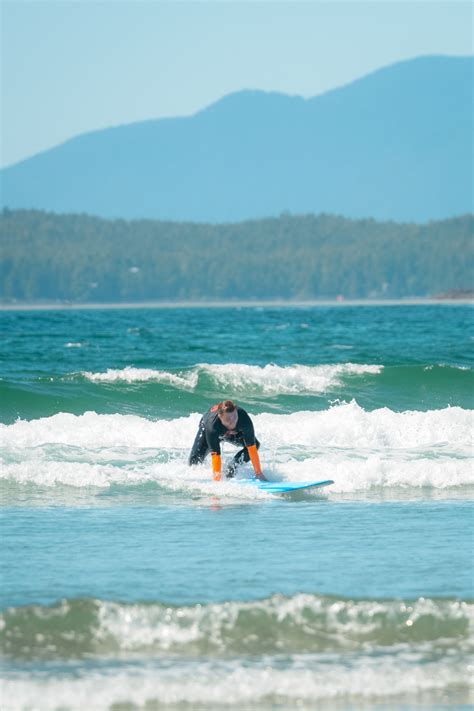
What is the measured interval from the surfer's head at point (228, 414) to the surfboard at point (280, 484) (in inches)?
28.0

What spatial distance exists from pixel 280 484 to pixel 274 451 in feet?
11.2

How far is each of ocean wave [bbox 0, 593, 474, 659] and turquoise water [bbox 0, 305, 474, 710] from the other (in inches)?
0.5

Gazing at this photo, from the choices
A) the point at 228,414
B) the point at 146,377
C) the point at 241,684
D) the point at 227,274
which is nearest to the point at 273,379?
the point at 146,377

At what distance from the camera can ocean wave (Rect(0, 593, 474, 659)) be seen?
8.62m

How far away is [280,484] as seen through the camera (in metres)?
14.4

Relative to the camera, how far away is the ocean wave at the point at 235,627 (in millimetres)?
8617

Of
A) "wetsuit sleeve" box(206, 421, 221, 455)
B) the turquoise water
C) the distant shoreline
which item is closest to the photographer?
the turquoise water

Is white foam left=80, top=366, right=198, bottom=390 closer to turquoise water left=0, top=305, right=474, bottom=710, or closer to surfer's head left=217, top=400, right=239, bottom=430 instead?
turquoise water left=0, top=305, right=474, bottom=710

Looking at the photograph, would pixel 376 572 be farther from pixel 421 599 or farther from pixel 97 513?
pixel 97 513

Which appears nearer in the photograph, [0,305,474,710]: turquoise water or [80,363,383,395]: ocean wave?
[0,305,474,710]: turquoise water

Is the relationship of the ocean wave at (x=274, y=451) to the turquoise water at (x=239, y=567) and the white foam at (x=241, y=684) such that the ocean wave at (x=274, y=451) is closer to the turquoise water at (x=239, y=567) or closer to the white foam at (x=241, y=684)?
the turquoise water at (x=239, y=567)

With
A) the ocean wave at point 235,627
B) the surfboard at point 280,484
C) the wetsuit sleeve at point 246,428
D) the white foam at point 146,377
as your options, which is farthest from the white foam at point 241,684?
the white foam at point 146,377

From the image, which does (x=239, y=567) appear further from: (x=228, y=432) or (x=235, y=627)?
(x=228, y=432)

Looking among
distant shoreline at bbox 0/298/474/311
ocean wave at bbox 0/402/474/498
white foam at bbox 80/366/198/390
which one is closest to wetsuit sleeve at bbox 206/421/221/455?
ocean wave at bbox 0/402/474/498
